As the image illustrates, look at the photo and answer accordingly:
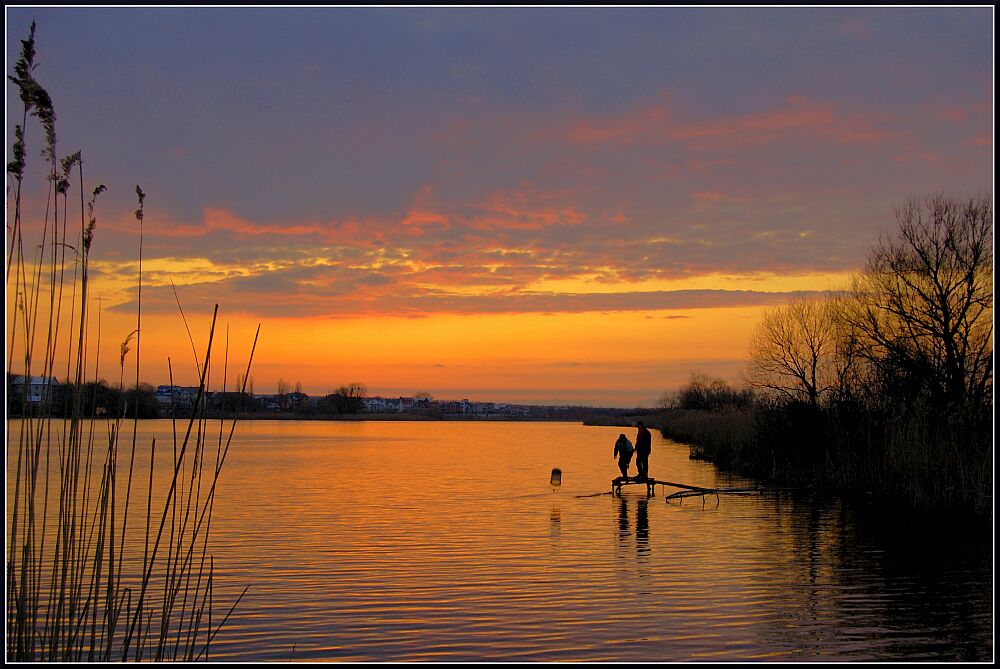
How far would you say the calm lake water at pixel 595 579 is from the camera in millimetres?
8641

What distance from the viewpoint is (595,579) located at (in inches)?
473

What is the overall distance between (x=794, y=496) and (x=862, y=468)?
1.76 m

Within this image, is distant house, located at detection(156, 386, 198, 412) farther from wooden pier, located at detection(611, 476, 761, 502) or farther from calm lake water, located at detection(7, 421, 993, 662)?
wooden pier, located at detection(611, 476, 761, 502)

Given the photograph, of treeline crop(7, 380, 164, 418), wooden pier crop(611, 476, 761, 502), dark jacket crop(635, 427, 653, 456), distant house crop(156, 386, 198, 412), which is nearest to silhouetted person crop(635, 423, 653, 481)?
dark jacket crop(635, 427, 653, 456)

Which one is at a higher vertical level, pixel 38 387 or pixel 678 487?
pixel 38 387

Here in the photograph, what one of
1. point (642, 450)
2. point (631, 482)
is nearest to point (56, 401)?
point (642, 450)

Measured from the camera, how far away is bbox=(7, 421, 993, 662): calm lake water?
864 centimetres

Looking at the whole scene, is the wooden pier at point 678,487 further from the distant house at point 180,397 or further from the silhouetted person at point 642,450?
the distant house at point 180,397

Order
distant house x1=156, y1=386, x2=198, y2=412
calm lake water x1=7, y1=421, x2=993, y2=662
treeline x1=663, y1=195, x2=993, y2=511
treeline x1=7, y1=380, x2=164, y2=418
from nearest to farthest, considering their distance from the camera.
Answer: treeline x1=7, y1=380, x2=164, y2=418 < distant house x1=156, y1=386, x2=198, y2=412 < calm lake water x1=7, y1=421, x2=993, y2=662 < treeline x1=663, y1=195, x2=993, y2=511

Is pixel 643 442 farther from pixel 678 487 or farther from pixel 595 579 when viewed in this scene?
pixel 595 579

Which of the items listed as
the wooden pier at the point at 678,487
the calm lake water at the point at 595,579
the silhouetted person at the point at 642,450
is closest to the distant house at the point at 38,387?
the calm lake water at the point at 595,579

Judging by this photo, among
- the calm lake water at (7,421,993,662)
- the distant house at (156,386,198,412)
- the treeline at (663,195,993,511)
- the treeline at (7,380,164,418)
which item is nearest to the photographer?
the treeline at (7,380,164,418)

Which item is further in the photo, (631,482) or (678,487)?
(678,487)

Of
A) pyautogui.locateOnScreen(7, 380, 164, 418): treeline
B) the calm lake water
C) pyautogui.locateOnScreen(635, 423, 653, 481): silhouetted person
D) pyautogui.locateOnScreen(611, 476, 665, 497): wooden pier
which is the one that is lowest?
the calm lake water
